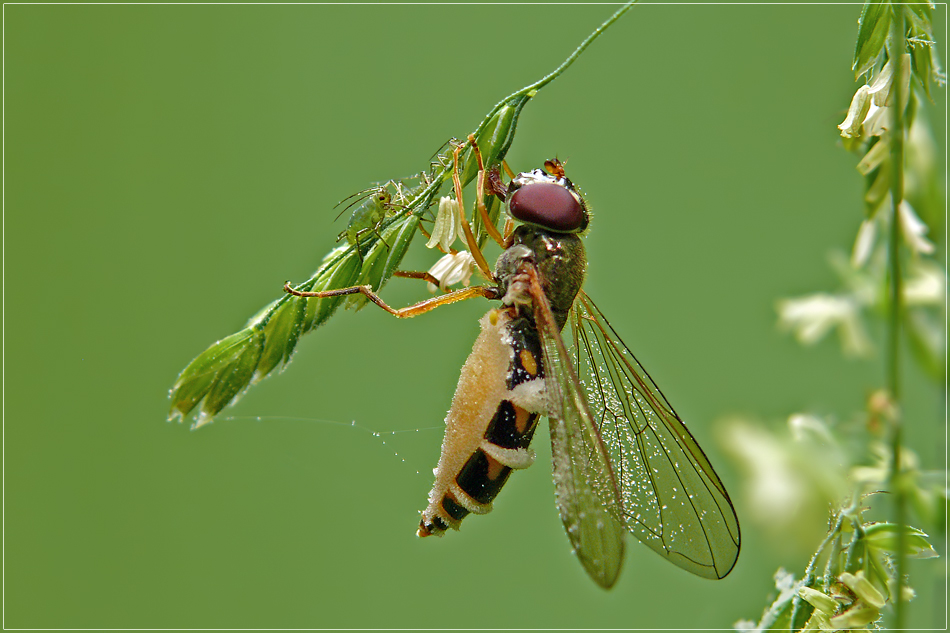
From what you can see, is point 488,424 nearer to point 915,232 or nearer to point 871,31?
point 915,232

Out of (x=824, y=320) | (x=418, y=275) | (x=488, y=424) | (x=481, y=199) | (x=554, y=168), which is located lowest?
(x=488, y=424)

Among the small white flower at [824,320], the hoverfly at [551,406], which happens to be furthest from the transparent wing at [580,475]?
the small white flower at [824,320]

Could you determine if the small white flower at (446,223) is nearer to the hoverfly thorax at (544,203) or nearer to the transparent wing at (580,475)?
the hoverfly thorax at (544,203)

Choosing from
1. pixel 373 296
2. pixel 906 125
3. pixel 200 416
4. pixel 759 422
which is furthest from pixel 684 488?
pixel 200 416

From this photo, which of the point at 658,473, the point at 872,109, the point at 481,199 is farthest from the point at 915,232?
the point at 481,199

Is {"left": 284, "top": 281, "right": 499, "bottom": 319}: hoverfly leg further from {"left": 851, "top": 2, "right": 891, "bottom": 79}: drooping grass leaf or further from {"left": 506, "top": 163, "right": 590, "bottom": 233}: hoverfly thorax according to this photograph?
{"left": 851, "top": 2, "right": 891, "bottom": 79}: drooping grass leaf

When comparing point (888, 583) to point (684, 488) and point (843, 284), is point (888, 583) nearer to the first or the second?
point (684, 488)
